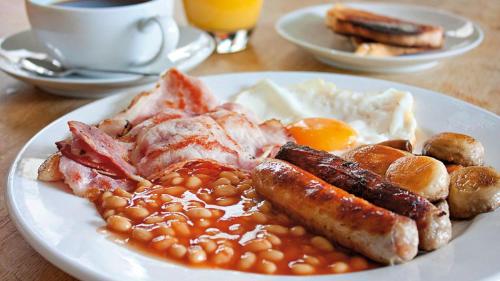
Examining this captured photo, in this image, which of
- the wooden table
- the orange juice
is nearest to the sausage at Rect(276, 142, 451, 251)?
the wooden table

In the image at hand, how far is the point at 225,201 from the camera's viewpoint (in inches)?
64.4

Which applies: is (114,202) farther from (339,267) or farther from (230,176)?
(339,267)

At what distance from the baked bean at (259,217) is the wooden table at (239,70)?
18.9 inches

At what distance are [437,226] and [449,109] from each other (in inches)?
35.9

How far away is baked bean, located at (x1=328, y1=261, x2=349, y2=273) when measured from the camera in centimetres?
133

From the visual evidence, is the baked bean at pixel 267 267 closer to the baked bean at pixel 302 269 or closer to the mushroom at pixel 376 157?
the baked bean at pixel 302 269

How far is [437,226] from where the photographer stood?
137cm

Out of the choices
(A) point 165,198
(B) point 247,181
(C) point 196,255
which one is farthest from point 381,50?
(C) point 196,255

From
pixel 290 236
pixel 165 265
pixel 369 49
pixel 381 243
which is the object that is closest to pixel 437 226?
pixel 381 243

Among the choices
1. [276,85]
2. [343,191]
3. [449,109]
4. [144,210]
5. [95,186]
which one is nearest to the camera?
[343,191]

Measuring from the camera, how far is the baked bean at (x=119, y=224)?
1.49m

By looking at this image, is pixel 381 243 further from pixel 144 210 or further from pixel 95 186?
pixel 95 186

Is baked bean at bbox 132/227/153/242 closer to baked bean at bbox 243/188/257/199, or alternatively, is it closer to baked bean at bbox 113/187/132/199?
baked bean at bbox 113/187/132/199

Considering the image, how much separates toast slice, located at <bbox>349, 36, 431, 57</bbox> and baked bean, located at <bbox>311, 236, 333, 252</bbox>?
150 cm
